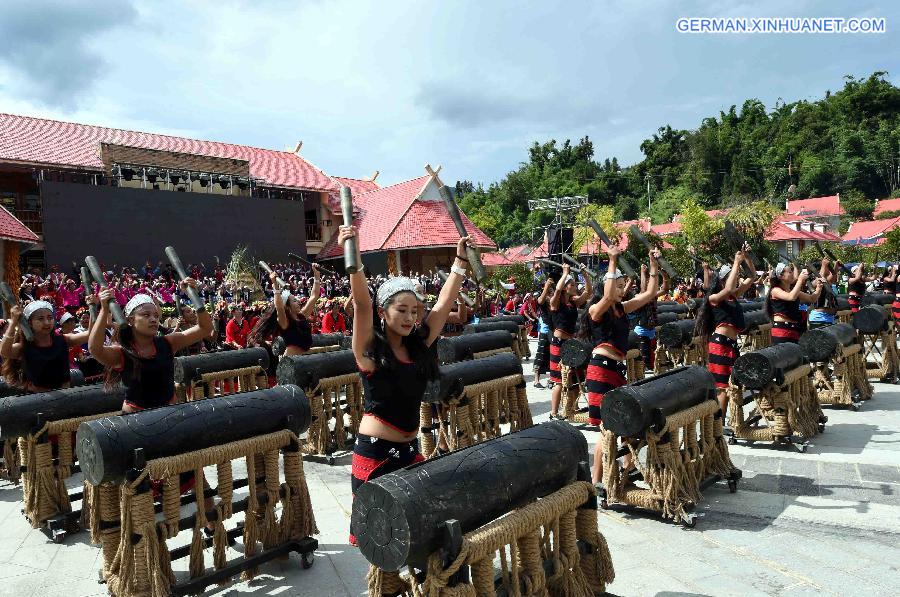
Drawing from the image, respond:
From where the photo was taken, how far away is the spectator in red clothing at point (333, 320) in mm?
12344

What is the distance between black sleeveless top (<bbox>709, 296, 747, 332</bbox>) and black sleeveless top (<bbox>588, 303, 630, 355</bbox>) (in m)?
2.10

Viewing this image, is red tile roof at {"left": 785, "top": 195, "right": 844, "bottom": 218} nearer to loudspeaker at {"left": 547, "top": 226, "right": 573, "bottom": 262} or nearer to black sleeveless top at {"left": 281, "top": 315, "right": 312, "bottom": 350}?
loudspeaker at {"left": 547, "top": 226, "right": 573, "bottom": 262}

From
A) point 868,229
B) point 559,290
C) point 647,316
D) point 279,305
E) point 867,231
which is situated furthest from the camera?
point 868,229

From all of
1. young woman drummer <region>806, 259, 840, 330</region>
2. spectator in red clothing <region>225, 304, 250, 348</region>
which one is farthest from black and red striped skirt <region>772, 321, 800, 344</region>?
spectator in red clothing <region>225, 304, 250, 348</region>

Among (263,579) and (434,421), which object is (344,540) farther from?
(434,421)

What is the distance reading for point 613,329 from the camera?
5.41m

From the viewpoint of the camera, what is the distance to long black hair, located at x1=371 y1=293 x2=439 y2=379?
331 cm

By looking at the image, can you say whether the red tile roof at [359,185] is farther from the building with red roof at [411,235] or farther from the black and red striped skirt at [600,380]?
the black and red striped skirt at [600,380]

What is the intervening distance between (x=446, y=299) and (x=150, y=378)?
2.33 metres

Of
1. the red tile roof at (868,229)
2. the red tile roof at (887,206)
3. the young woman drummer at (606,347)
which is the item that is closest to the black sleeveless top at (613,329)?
the young woman drummer at (606,347)

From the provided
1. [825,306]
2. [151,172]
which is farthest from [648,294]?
[151,172]

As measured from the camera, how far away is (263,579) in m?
4.30

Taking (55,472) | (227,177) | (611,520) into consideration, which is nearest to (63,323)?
(55,472)

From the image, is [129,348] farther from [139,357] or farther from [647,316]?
[647,316]
